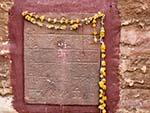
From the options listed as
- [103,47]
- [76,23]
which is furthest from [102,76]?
[76,23]

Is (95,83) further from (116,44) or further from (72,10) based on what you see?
(72,10)

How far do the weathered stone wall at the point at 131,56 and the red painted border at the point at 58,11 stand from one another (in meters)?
0.02

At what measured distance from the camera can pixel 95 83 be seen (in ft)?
6.46

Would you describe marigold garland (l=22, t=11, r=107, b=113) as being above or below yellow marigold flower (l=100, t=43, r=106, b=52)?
above

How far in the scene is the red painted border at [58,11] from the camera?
192 centimetres

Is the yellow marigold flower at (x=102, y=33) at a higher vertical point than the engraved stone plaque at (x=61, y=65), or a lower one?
higher

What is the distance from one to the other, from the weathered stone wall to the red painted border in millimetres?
24

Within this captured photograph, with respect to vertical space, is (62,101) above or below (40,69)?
below

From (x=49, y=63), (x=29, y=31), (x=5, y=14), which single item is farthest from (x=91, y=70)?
(x=5, y=14)

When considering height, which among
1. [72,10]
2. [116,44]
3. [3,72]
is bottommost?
[3,72]

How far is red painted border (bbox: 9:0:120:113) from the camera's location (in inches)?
75.5

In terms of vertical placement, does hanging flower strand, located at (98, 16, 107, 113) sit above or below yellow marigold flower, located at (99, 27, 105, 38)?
below

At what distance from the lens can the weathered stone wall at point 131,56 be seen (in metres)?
1.91

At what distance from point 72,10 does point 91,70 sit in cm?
28
